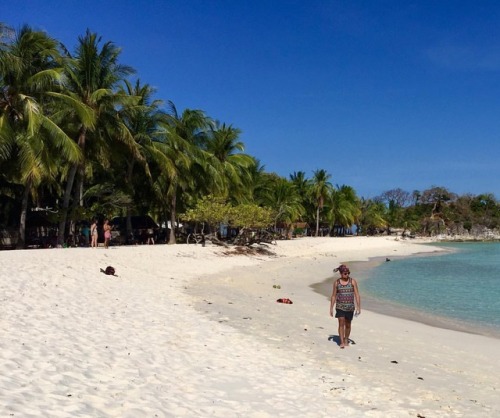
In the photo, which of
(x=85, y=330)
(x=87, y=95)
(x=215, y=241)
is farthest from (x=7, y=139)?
(x=215, y=241)

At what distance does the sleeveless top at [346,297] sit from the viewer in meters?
8.66

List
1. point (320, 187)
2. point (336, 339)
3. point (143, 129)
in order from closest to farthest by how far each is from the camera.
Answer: point (336, 339) < point (143, 129) < point (320, 187)

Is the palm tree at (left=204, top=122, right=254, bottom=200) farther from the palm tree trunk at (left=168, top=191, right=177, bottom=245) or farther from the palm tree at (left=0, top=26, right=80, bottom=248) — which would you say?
the palm tree at (left=0, top=26, right=80, bottom=248)

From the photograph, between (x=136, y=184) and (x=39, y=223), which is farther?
(x=136, y=184)

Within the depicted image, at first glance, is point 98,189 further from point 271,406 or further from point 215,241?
point 271,406

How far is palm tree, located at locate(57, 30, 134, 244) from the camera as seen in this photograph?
24.4 meters

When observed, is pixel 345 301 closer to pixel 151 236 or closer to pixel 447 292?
pixel 447 292

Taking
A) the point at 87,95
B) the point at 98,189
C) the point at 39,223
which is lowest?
the point at 39,223

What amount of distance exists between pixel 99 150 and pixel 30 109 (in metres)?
6.75

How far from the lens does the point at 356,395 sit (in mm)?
6016

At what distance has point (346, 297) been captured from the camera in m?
8.68

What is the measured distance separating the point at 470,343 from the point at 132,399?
7.98m

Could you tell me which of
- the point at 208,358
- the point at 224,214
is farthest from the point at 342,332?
the point at 224,214

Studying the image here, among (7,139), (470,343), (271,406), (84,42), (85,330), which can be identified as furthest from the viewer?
(84,42)
